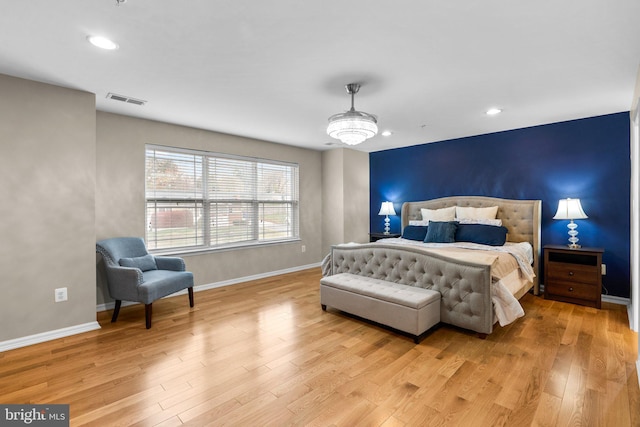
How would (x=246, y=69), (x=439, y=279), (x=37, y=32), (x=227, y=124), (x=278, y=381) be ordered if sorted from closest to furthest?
(x=37, y=32) < (x=278, y=381) < (x=246, y=69) < (x=439, y=279) < (x=227, y=124)

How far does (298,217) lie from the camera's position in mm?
5785

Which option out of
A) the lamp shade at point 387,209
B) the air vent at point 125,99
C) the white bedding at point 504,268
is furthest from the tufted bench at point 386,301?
the air vent at point 125,99

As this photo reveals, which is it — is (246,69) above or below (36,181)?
above

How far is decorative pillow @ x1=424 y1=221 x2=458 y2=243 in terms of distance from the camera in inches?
171

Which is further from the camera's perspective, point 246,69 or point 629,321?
point 629,321

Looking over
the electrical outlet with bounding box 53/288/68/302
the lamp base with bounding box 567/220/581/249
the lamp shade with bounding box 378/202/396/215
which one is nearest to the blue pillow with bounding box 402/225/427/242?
the lamp shade with bounding box 378/202/396/215

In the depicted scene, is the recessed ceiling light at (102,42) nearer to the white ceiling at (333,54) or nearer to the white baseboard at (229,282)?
the white ceiling at (333,54)

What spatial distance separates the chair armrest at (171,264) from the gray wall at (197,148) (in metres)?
0.53

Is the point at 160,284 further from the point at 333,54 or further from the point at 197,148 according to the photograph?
the point at 333,54

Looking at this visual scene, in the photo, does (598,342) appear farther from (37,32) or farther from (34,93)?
→ (34,93)

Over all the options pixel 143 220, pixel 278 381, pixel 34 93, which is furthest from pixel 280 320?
pixel 34 93

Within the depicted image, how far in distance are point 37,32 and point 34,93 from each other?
1061 mm

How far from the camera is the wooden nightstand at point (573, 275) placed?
356 centimetres

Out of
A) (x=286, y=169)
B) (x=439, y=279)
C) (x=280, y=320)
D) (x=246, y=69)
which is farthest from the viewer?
(x=286, y=169)
